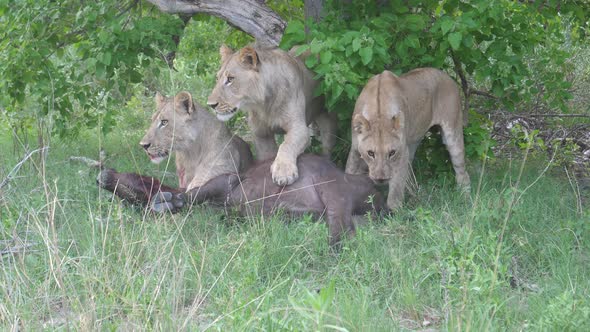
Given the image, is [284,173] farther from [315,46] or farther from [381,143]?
[315,46]

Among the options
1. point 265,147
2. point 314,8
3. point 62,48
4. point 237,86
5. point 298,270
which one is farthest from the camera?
point 62,48

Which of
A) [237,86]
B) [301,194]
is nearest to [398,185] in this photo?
[301,194]

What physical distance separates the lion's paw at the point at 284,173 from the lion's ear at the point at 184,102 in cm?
82

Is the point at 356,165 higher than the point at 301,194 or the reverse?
the reverse

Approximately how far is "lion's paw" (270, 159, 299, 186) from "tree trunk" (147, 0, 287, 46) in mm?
1378

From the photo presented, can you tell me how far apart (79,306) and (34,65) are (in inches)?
142

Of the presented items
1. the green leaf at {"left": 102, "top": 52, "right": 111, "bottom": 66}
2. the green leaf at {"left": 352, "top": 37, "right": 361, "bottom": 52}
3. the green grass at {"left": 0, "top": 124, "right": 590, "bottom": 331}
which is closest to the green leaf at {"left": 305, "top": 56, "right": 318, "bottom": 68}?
the green leaf at {"left": 352, "top": 37, "right": 361, "bottom": 52}

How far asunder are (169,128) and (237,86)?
1.88 feet

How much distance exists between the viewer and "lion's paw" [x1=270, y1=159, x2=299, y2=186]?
18.7ft

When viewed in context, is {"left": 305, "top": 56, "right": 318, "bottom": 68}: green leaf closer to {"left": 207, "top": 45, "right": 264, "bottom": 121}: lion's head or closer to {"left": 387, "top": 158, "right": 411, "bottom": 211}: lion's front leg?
{"left": 207, "top": 45, "right": 264, "bottom": 121}: lion's head

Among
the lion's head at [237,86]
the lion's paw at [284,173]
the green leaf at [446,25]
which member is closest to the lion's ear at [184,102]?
the lion's head at [237,86]

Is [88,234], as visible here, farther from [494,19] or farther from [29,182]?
[494,19]

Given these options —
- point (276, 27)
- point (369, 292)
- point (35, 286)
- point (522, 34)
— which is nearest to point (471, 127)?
point (522, 34)

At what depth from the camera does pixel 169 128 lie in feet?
20.3
